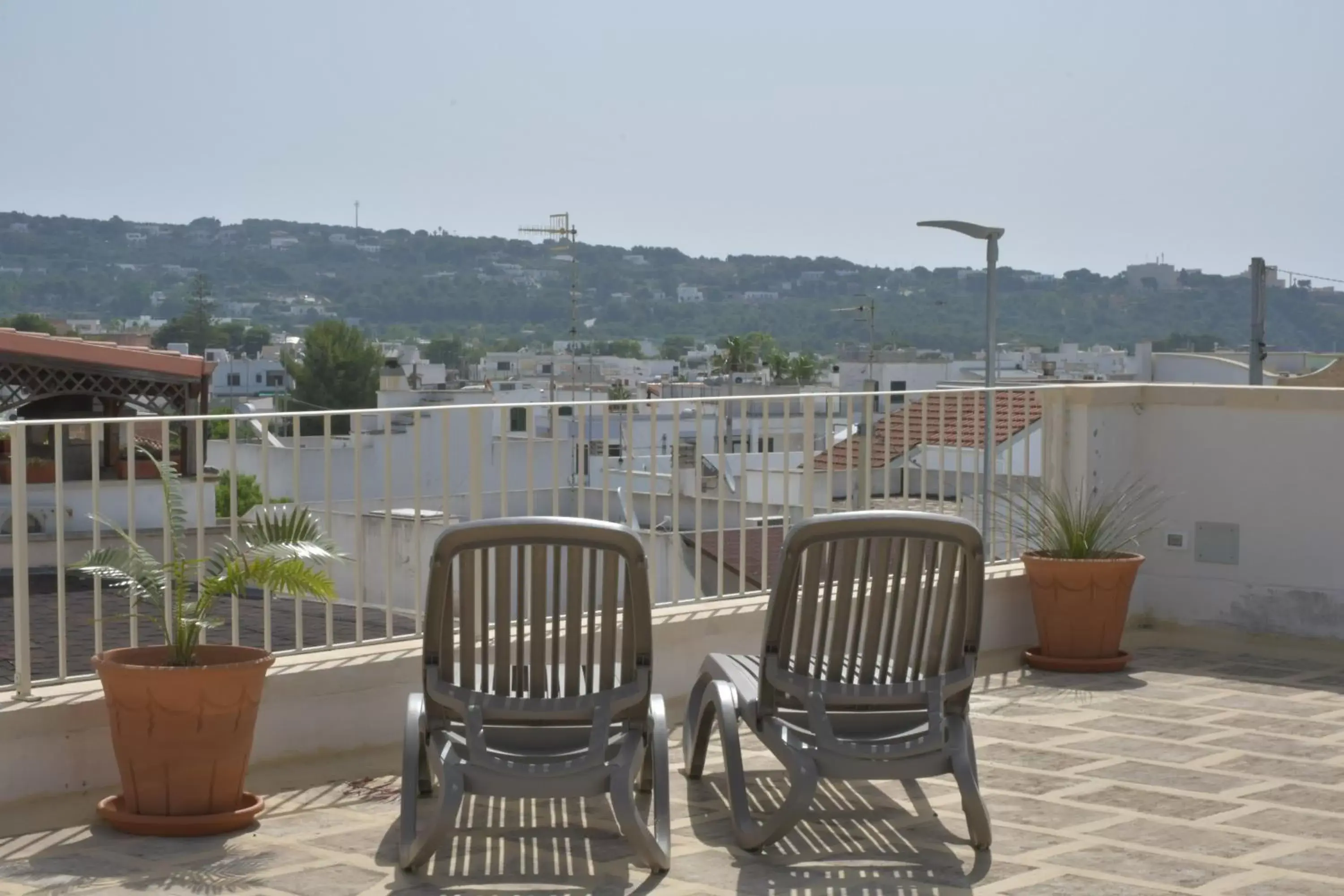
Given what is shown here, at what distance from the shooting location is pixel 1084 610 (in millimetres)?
7418

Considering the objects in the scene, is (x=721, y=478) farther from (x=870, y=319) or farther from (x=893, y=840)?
(x=870, y=319)

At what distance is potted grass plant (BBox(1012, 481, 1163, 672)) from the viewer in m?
7.43

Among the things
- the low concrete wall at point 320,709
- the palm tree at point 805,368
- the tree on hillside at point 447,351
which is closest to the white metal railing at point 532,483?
the low concrete wall at point 320,709

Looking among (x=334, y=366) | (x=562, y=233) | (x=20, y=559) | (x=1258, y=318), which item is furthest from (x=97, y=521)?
(x=334, y=366)

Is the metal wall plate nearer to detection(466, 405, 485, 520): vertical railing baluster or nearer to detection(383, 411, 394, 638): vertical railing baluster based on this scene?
detection(466, 405, 485, 520): vertical railing baluster

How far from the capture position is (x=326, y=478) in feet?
18.1

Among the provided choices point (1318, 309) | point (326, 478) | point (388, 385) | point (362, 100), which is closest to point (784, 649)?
point (326, 478)

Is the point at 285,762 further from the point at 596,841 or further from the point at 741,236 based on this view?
the point at 741,236

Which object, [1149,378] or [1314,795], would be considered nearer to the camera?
[1314,795]

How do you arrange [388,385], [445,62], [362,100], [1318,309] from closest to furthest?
[388,385]
[1318,309]
[445,62]
[362,100]

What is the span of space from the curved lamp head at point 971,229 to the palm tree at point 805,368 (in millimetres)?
65835

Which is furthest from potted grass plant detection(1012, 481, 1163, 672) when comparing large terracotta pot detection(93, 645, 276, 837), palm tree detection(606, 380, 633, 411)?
palm tree detection(606, 380, 633, 411)

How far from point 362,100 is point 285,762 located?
4087 inches

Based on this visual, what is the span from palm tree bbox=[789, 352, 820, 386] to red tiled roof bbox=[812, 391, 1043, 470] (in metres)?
72.8
